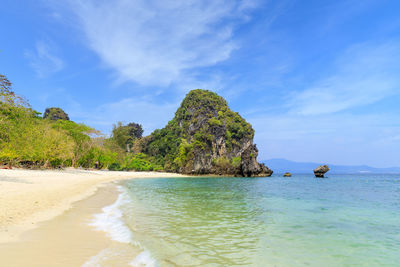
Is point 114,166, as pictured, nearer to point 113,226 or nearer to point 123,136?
point 123,136

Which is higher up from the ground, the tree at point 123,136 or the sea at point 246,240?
the tree at point 123,136

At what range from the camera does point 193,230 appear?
8.30m

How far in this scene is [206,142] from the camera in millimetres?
94125

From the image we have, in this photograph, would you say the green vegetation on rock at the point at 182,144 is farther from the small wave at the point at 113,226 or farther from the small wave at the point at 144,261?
the small wave at the point at 144,261

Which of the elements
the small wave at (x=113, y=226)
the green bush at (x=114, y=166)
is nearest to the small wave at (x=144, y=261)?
the small wave at (x=113, y=226)

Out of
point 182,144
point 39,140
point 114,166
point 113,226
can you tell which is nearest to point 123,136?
point 114,166

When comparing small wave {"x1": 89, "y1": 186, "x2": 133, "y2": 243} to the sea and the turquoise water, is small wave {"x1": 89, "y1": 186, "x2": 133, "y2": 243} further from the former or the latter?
the turquoise water

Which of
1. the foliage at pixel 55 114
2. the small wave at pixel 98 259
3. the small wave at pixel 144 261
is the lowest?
the small wave at pixel 144 261

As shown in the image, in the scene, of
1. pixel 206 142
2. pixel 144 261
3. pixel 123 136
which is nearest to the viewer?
pixel 144 261

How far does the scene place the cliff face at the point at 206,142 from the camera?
9169 centimetres

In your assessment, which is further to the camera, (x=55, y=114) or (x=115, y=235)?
(x=55, y=114)

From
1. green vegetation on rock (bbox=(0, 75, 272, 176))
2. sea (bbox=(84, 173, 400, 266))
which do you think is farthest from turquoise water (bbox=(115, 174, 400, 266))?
green vegetation on rock (bbox=(0, 75, 272, 176))

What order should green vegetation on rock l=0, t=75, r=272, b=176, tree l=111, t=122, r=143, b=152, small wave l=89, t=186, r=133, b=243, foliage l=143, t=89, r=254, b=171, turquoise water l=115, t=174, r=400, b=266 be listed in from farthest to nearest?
tree l=111, t=122, r=143, b=152 → foliage l=143, t=89, r=254, b=171 → green vegetation on rock l=0, t=75, r=272, b=176 → small wave l=89, t=186, r=133, b=243 → turquoise water l=115, t=174, r=400, b=266

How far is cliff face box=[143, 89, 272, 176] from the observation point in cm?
9169
